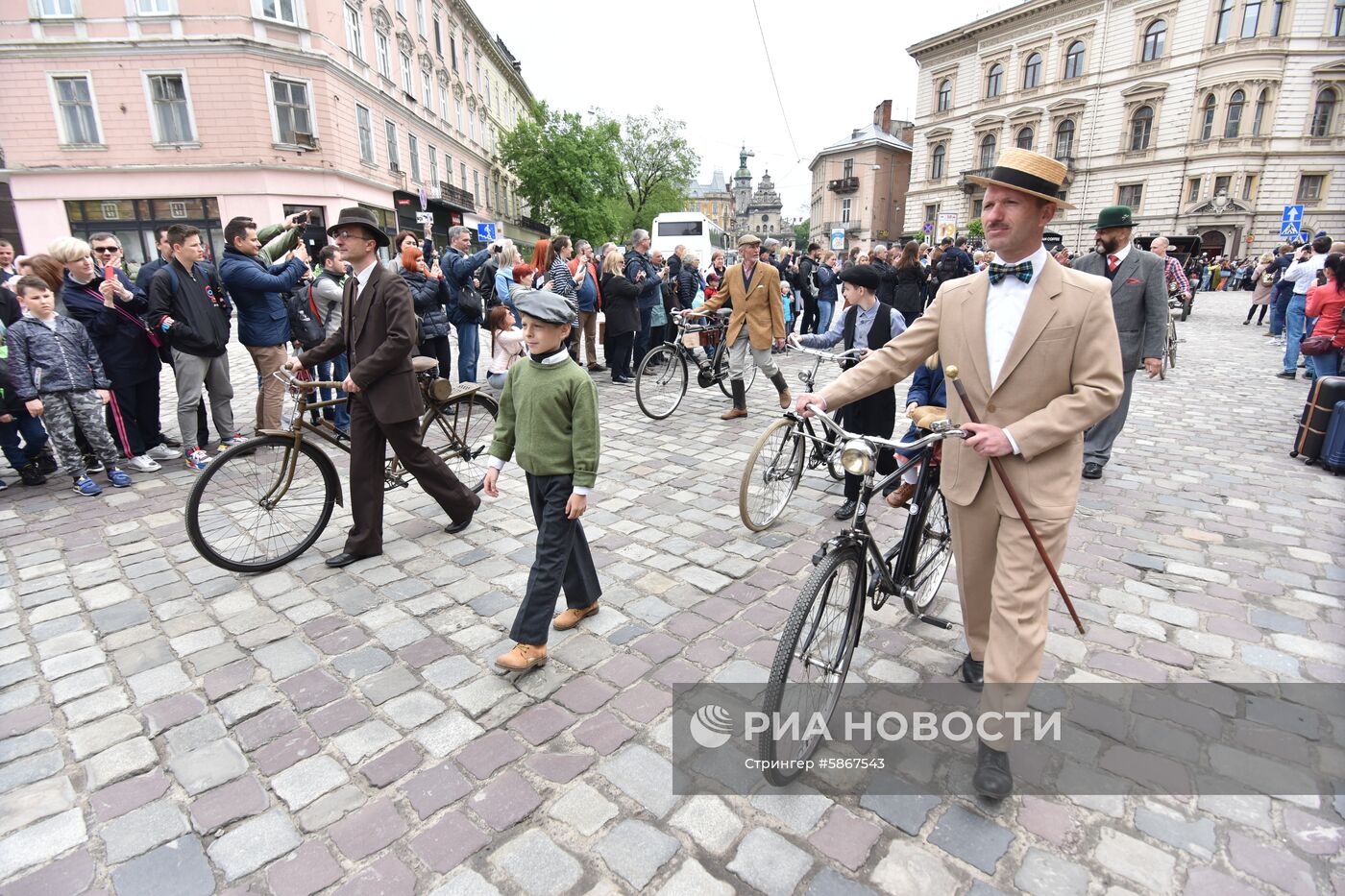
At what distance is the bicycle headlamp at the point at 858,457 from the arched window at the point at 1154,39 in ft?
189

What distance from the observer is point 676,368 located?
349 inches

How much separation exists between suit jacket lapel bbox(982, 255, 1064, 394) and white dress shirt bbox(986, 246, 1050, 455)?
21 mm

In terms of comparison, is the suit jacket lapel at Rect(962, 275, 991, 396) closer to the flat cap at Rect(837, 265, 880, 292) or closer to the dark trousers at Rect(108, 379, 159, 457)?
the flat cap at Rect(837, 265, 880, 292)

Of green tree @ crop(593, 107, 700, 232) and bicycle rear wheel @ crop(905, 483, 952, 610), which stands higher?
green tree @ crop(593, 107, 700, 232)

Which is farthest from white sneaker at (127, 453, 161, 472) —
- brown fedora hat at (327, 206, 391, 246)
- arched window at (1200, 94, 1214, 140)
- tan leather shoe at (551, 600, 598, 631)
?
arched window at (1200, 94, 1214, 140)

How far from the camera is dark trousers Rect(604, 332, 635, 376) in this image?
10.7 meters

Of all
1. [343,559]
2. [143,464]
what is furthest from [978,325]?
[143,464]

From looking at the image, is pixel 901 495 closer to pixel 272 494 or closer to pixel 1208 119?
pixel 272 494

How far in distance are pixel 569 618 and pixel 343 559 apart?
5.84 ft

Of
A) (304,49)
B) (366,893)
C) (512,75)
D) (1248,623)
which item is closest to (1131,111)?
(512,75)

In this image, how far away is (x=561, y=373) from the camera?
3.29m

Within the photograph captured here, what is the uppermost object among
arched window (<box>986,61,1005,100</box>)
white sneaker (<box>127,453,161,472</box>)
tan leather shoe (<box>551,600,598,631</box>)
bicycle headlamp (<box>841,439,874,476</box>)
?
arched window (<box>986,61,1005,100</box>)

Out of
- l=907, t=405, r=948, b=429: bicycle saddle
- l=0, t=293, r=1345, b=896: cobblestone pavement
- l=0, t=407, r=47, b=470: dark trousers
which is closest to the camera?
l=0, t=293, r=1345, b=896: cobblestone pavement

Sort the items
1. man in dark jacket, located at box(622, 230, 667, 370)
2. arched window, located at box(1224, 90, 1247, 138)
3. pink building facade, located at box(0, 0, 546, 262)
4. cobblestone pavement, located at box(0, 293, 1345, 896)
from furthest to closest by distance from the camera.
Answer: arched window, located at box(1224, 90, 1247, 138) < pink building facade, located at box(0, 0, 546, 262) < man in dark jacket, located at box(622, 230, 667, 370) < cobblestone pavement, located at box(0, 293, 1345, 896)
